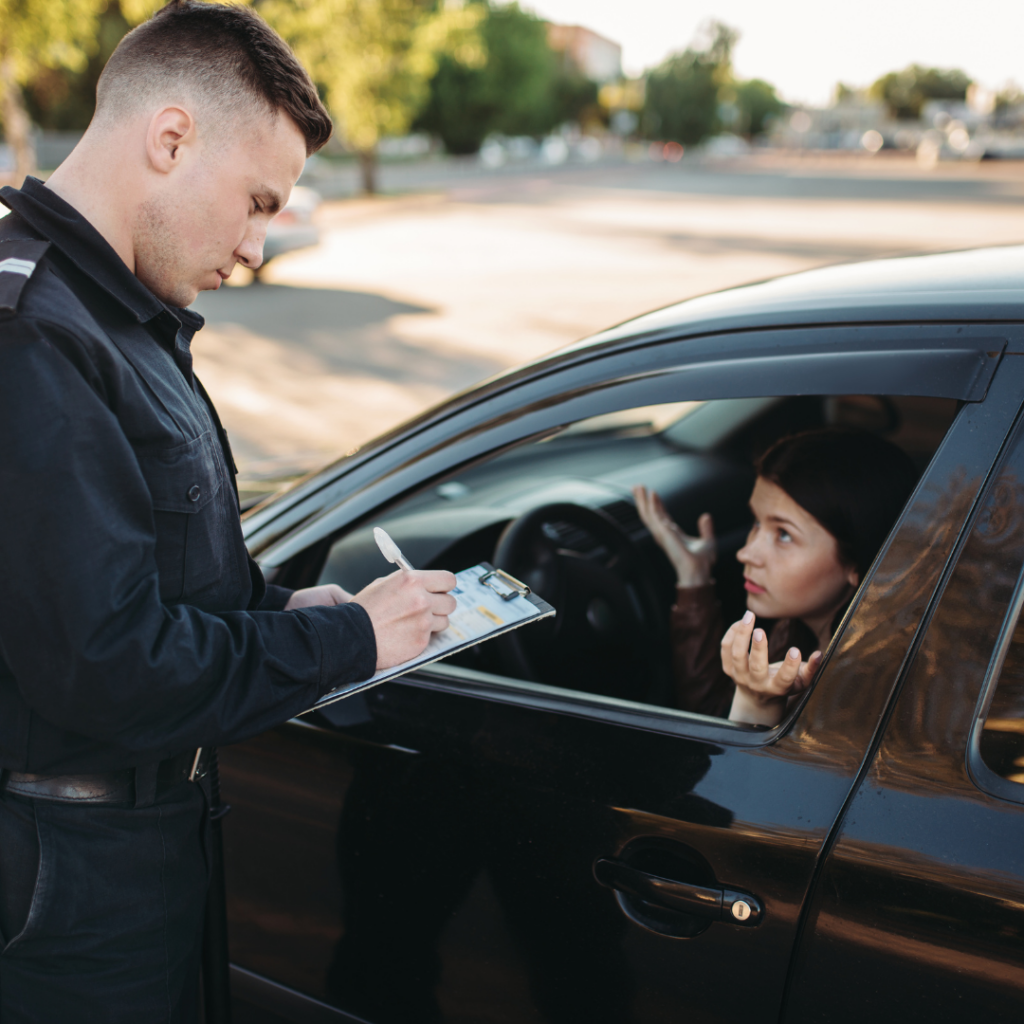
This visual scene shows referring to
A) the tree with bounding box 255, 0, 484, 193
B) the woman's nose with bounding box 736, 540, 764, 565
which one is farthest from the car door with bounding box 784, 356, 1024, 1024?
the tree with bounding box 255, 0, 484, 193

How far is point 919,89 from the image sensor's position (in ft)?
407

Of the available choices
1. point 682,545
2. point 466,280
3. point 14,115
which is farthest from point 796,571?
point 14,115

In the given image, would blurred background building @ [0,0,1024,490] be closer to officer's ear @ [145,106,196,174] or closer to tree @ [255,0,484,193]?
tree @ [255,0,484,193]

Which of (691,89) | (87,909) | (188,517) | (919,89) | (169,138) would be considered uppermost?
(919,89)

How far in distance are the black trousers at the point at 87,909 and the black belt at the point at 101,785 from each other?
0.01 metres

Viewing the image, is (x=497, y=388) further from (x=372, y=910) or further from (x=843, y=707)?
(x=372, y=910)

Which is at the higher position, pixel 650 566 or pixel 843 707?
pixel 843 707

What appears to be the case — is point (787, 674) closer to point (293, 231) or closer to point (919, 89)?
point (293, 231)

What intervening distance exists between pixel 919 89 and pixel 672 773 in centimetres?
14516

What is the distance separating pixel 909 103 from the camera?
123688mm

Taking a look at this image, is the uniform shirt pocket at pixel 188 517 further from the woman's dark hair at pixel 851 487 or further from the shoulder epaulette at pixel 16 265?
the woman's dark hair at pixel 851 487

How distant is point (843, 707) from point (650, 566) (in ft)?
3.24

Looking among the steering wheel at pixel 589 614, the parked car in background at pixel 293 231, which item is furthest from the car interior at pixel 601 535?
the parked car in background at pixel 293 231

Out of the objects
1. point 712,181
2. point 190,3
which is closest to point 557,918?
point 190,3
